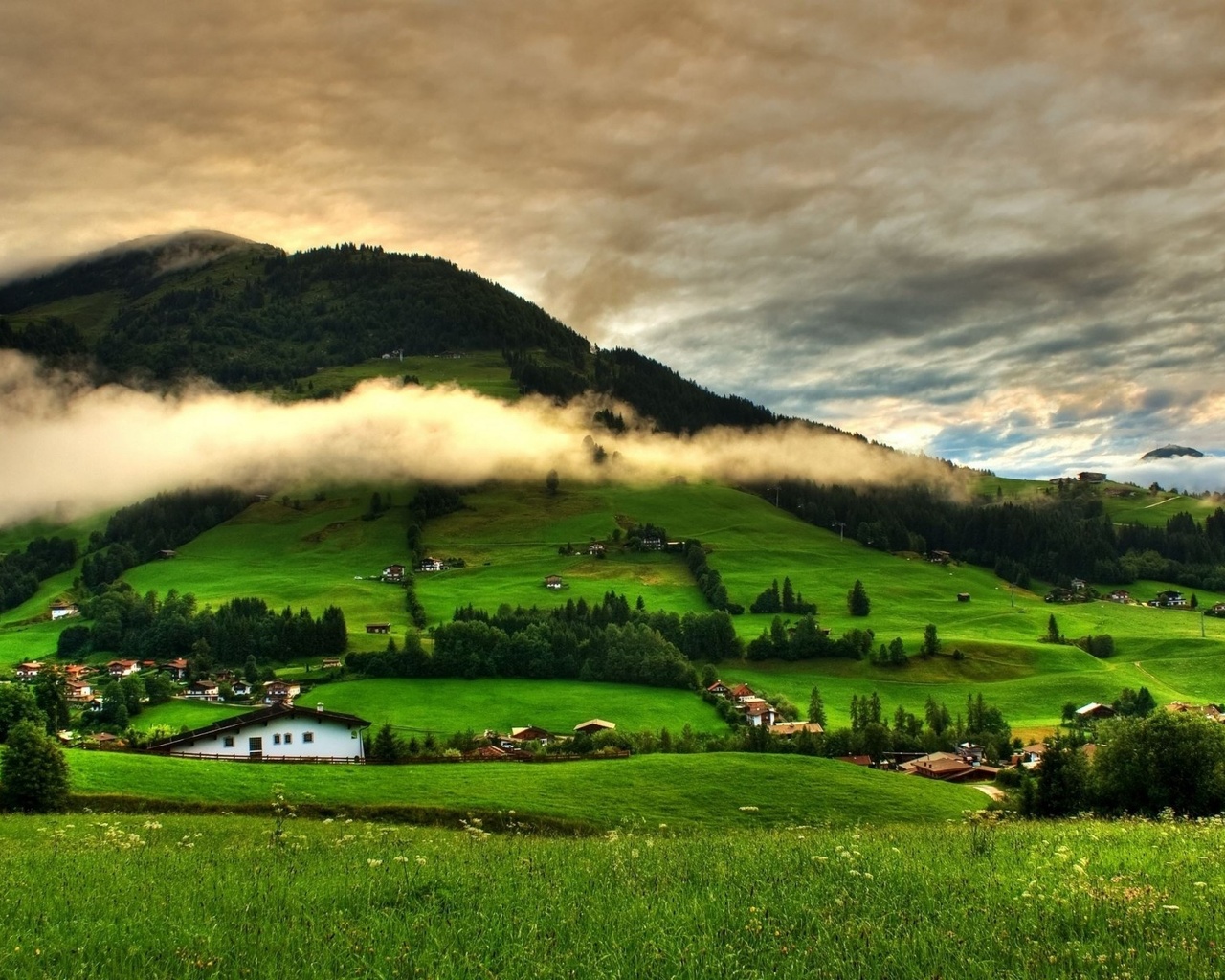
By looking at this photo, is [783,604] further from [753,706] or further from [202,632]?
[202,632]

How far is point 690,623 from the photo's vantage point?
157 meters

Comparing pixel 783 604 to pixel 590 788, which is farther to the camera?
pixel 783 604

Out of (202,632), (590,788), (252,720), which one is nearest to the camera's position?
(590,788)

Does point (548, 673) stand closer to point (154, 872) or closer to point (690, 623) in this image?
point (690, 623)

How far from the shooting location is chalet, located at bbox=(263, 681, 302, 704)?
123188 mm

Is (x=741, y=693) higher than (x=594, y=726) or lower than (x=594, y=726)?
lower

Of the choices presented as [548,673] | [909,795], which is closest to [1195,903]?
[909,795]

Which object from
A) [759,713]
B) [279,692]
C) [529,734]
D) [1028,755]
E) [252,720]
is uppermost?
[252,720]

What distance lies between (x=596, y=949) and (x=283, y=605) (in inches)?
7511

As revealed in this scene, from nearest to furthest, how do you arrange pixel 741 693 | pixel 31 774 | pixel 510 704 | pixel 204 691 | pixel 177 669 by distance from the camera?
pixel 31 774
pixel 510 704
pixel 741 693
pixel 204 691
pixel 177 669

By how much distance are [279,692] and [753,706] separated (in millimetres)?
71588

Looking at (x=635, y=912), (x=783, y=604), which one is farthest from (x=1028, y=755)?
(x=635, y=912)

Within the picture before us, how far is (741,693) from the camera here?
125438 mm

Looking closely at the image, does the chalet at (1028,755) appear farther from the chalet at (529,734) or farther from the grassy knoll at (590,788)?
the chalet at (529,734)
